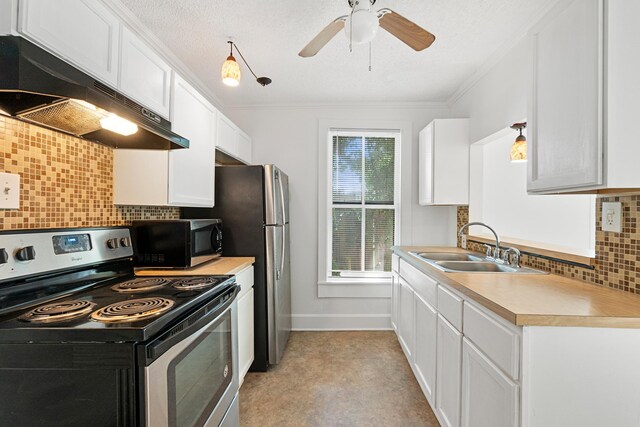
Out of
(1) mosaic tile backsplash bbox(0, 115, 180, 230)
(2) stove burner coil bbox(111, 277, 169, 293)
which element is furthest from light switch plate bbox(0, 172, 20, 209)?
(2) stove burner coil bbox(111, 277, 169, 293)

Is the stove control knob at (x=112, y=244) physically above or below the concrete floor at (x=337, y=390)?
above

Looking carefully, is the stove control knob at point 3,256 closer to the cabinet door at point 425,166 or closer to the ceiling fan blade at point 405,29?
the ceiling fan blade at point 405,29

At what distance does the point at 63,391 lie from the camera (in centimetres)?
83

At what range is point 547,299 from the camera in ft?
3.82

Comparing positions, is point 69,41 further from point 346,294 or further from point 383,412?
point 346,294

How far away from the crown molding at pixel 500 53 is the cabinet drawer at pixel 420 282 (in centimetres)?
173

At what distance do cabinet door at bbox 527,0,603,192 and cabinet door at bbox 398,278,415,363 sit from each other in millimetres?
1255

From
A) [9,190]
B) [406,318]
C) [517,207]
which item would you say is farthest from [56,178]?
[517,207]

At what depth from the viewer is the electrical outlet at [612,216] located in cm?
132

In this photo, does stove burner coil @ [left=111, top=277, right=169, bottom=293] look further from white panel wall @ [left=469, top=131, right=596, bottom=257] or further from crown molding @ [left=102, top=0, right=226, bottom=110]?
white panel wall @ [left=469, top=131, right=596, bottom=257]

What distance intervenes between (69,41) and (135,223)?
3.50 ft

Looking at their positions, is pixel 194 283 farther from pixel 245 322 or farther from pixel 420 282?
pixel 420 282

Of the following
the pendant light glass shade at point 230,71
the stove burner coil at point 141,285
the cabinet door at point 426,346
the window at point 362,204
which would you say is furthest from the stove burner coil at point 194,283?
the window at point 362,204

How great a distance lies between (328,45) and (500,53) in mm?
1290
